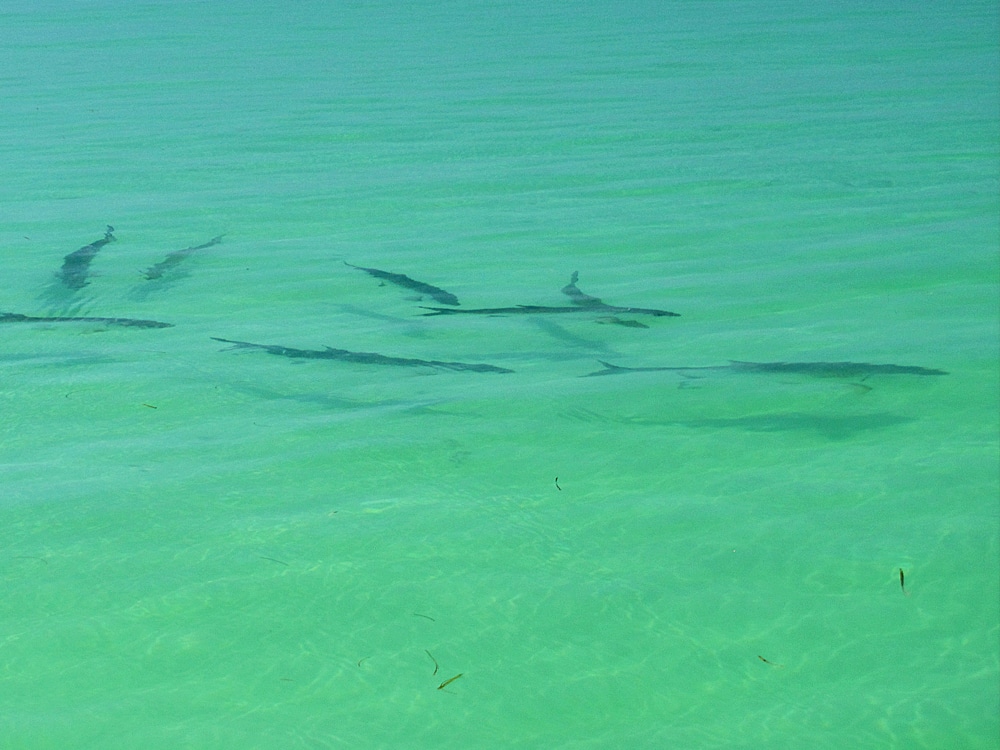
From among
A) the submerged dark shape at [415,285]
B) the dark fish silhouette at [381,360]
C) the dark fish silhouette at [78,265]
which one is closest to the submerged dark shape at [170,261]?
the dark fish silhouette at [78,265]

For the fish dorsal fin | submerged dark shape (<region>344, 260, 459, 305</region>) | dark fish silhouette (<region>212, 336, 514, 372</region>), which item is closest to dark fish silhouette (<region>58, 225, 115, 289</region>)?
submerged dark shape (<region>344, 260, 459, 305</region>)

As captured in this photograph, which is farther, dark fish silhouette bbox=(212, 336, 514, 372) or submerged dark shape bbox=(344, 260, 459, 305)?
submerged dark shape bbox=(344, 260, 459, 305)

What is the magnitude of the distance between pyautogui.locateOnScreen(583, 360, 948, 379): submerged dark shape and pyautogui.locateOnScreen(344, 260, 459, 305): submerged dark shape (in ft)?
4.36

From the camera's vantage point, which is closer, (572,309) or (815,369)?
(815,369)

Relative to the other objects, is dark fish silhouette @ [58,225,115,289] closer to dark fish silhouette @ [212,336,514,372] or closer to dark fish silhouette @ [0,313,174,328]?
dark fish silhouette @ [0,313,174,328]

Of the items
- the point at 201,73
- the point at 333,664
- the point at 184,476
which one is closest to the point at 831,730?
the point at 333,664

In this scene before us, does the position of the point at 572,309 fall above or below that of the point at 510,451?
above

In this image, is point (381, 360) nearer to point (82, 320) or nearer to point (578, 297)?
point (578, 297)

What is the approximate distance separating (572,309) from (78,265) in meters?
3.05

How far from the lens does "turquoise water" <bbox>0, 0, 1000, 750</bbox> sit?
9.04 feet

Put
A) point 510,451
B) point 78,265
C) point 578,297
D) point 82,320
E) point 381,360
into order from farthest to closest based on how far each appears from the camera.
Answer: point 78,265 < point 578,297 < point 82,320 < point 381,360 < point 510,451

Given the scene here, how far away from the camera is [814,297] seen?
18.7 feet

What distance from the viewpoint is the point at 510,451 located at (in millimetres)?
4105

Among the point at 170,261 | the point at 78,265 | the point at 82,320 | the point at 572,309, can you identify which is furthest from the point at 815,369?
the point at 78,265
